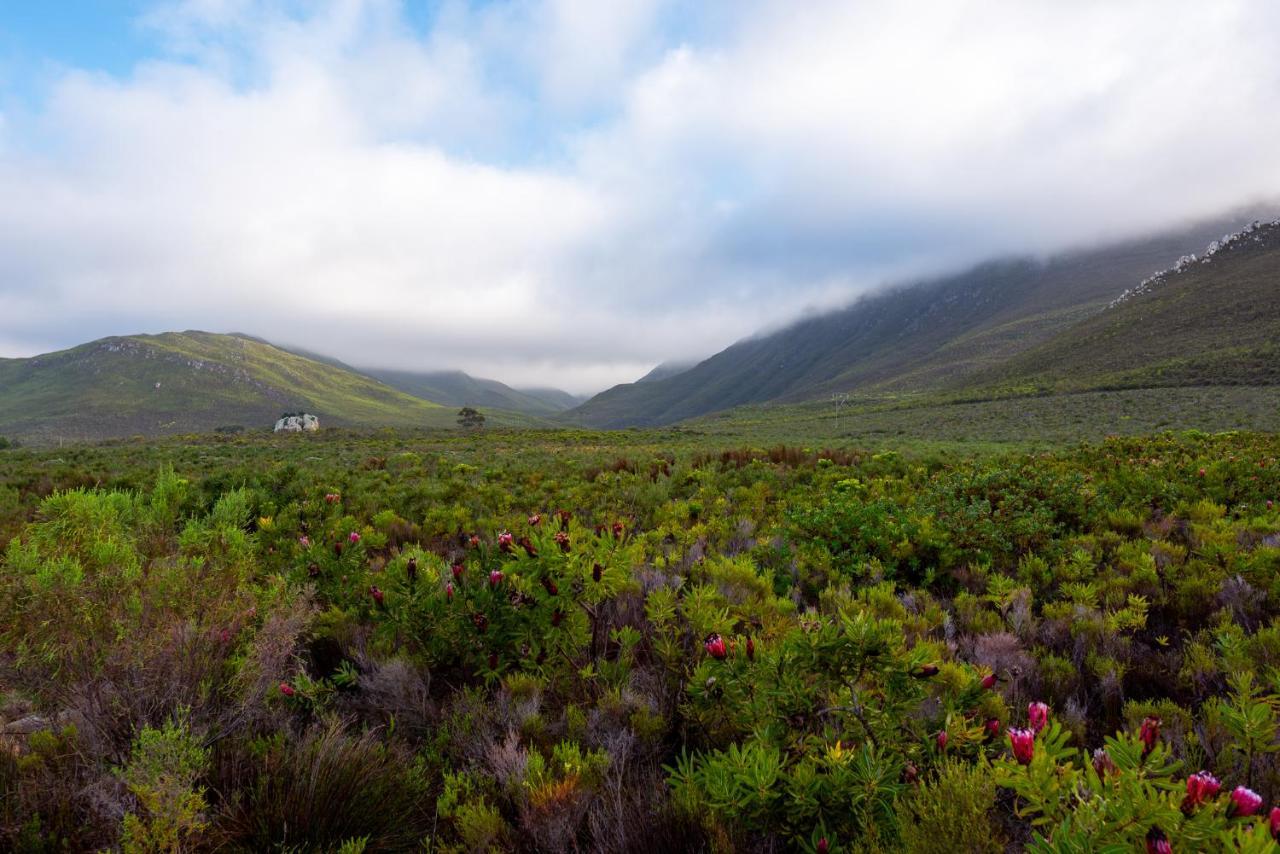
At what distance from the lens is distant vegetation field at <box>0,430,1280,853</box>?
1868 millimetres

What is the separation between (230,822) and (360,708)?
1.00 meters

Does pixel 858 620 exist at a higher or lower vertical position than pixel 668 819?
higher

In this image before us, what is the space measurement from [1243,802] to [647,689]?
2.16 metres

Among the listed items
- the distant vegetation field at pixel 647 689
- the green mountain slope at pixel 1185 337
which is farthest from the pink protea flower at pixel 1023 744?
the green mountain slope at pixel 1185 337

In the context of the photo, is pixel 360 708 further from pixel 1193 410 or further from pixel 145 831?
pixel 1193 410

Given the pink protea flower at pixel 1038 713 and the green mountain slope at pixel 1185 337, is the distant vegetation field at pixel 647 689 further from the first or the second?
the green mountain slope at pixel 1185 337

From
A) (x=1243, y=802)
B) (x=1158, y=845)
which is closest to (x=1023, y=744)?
(x=1158, y=845)

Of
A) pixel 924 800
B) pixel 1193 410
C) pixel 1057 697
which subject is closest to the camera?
pixel 924 800

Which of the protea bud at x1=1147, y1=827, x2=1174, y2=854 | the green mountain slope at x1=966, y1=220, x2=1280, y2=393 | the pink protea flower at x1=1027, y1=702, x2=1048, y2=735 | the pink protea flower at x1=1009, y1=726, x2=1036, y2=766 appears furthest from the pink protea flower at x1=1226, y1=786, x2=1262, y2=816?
the green mountain slope at x1=966, y1=220, x2=1280, y2=393

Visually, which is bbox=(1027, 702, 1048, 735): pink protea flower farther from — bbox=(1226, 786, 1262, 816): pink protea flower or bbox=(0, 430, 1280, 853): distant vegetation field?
bbox=(1226, 786, 1262, 816): pink protea flower

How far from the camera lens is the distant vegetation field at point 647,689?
6.13ft

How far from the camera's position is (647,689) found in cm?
293

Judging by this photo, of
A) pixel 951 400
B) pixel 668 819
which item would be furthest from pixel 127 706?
pixel 951 400

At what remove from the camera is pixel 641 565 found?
469cm
